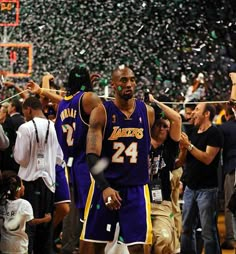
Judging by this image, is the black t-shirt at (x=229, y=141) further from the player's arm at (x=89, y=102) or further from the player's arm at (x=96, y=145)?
Result: the player's arm at (x=96, y=145)

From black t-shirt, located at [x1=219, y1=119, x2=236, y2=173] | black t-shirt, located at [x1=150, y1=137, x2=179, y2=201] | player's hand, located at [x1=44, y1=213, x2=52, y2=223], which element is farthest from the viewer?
black t-shirt, located at [x1=219, y1=119, x2=236, y2=173]

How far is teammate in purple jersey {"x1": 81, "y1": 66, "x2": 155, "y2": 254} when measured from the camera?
326 inches

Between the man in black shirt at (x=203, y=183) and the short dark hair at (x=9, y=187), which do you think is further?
the man in black shirt at (x=203, y=183)

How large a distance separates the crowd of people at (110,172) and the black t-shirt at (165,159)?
0.4 inches

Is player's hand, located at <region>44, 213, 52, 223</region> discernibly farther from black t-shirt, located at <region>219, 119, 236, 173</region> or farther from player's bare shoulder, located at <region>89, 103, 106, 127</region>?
black t-shirt, located at <region>219, 119, 236, 173</region>

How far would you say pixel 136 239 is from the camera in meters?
8.25

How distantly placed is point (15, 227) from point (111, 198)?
1461 mm

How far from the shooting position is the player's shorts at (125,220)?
8258mm

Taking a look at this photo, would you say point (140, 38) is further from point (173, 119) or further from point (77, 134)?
point (173, 119)

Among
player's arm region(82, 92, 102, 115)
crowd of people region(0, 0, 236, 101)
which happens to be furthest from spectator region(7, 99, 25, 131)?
crowd of people region(0, 0, 236, 101)

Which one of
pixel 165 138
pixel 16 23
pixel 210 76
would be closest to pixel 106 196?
pixel 165 138

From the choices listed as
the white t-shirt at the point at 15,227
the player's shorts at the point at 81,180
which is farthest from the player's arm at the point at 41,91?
the white t-shirt at the point at 15,227

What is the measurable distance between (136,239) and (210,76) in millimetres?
12890

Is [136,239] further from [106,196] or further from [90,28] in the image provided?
[90,28]
